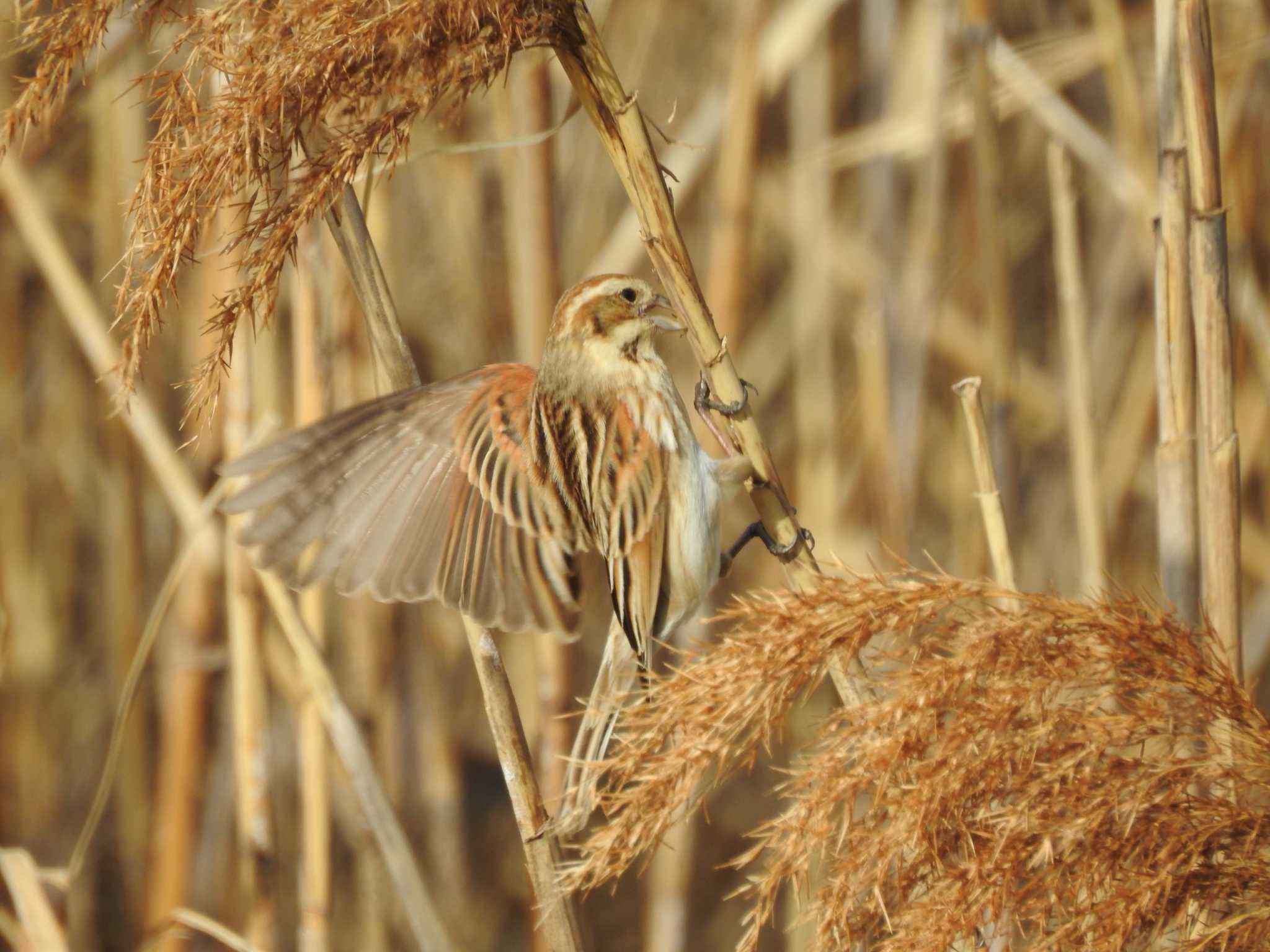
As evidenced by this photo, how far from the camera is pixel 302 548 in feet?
4.22

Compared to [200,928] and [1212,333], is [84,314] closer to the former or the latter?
[200,928]

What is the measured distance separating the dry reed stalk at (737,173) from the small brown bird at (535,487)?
22.7 inches

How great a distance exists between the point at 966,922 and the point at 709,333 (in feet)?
1.49

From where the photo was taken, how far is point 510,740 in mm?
1099

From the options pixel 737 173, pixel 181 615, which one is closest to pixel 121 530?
pixel 181 615

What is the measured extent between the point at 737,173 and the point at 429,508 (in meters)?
0.81

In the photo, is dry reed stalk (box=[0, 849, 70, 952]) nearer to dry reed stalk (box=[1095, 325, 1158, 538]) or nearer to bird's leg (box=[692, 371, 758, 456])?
bird's leg (box=[692, 371, 758, 456])

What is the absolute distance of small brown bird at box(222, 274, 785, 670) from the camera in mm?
1309

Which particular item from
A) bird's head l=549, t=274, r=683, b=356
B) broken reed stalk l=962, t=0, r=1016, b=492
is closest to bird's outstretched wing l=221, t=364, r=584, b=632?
bird's head l=549, t=274, r=683, b=356

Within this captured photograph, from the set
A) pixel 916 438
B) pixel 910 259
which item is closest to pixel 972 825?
pixel 916 438

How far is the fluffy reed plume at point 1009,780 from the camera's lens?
2.54 ft

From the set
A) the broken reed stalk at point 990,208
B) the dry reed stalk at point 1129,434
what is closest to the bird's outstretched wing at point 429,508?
the broken reed stalk at point 990,208

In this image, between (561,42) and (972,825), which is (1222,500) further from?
(561,42)

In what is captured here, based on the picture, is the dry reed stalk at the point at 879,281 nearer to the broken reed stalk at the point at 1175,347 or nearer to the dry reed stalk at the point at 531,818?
the broken reed stalk at the point at 1175,347
